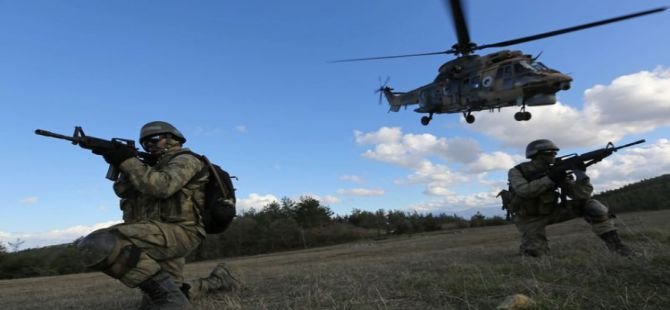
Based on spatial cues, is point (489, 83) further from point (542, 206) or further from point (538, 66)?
point (542, 206)

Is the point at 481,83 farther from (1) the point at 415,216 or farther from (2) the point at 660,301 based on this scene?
(1) the point at 415,216

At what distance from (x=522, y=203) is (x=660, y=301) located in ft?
15.3

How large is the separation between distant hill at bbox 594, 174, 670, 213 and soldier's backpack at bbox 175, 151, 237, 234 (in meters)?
29.6

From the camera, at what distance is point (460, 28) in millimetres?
15602

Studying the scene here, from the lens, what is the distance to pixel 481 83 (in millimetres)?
21141

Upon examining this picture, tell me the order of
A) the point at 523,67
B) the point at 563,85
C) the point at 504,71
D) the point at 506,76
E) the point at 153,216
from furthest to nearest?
the point at 504,71
the point at 506,76
the point at 523,67
the point at 563,85
the point at 153,216

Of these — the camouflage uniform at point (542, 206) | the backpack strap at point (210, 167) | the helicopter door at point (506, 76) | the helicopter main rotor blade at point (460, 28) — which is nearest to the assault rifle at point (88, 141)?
the backpack strap at point (210, 167)

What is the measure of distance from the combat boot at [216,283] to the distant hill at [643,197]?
94.8 feet

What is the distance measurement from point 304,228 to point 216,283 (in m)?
43.8

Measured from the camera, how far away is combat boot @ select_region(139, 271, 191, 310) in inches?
172

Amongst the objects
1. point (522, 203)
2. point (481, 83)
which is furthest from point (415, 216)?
point (522, 203)

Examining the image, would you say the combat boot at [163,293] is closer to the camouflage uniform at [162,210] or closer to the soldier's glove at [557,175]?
the camouflage uniform at [162,210]

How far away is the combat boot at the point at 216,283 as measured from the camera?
5393 mm

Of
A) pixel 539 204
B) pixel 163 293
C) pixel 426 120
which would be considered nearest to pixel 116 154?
pixel 163 293
